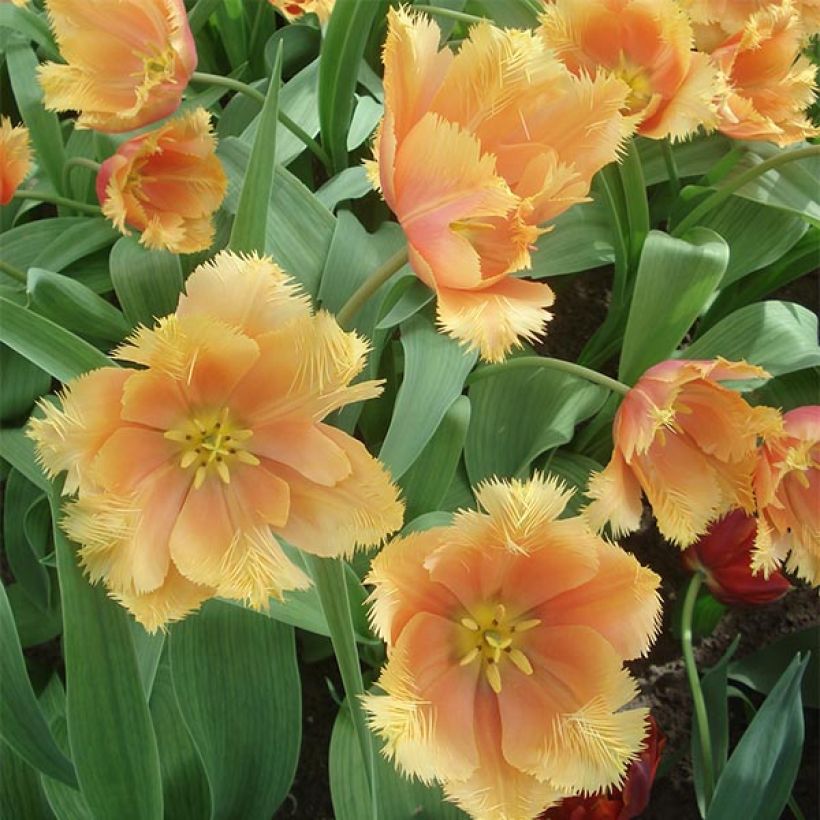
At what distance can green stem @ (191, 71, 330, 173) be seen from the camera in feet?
2.42

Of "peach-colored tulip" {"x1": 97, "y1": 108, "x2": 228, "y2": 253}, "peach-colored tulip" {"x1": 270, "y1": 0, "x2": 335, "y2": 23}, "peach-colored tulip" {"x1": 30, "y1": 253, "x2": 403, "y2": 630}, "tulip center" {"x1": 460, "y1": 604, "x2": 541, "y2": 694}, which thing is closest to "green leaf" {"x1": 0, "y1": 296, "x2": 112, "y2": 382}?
"peach-colored tulip" {"x1": 30, "y1": 253, "x2": 403, "y2": 630}

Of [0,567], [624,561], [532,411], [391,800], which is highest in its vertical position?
[624,561]

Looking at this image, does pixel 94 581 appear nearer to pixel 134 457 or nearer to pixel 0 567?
pixel 134 457

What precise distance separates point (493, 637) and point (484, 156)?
291mm

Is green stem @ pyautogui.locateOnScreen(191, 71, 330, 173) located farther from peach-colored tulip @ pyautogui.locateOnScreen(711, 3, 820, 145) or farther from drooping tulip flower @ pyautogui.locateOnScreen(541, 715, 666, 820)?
drooping tulip flower @ pyautogui.locateOnScreen(541, 715, 666, 820)

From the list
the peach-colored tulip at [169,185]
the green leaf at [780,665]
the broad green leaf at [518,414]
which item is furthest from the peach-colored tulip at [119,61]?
the green leaf at [780,665]

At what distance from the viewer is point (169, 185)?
720mm

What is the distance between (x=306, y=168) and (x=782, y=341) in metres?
0.48

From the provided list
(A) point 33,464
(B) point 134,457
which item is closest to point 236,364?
(B) point 134,457

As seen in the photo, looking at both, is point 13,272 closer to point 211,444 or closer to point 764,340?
point 211,444

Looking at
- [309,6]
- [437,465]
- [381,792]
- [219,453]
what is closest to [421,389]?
[437,465]

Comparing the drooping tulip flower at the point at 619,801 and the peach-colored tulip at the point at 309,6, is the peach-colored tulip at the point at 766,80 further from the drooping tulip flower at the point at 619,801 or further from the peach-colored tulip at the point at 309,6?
the drooping tulip flower at the point at 619,801

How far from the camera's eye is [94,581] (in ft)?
1.57

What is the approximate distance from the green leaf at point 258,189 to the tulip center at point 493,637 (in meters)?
0.28
